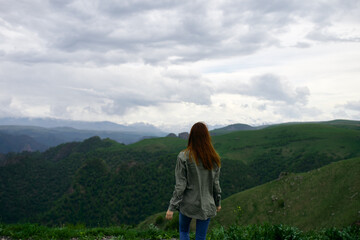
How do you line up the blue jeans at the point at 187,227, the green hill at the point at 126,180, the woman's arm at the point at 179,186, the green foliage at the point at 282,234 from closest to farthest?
1. the woman's arm at the point at 179,186
2. the blue jeans at the point at 187,227
3. the green foliage at the point at 282,234
4. the green hill at the point at 126,180

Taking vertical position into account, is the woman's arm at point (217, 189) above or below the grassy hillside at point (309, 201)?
above

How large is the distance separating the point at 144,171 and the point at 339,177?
127657mm

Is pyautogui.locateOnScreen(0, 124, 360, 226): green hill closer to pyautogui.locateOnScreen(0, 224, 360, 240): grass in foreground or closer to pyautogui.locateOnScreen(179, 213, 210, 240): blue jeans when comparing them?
pyautogui.locateOnScreen(0, 224, 360, 240): grass in foreground

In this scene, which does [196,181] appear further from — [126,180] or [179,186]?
[126,180]

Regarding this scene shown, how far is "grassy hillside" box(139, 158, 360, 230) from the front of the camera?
24.2 m

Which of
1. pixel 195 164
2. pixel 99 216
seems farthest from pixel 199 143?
pixel 99 216

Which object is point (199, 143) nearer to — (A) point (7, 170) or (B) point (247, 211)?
(B) point (247, 211)

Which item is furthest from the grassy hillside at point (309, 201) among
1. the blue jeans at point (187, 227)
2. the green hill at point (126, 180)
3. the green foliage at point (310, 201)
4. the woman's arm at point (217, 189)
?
the green hill at point (126, 180)

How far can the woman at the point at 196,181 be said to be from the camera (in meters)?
5.37

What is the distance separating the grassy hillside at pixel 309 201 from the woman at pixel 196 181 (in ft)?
53.3

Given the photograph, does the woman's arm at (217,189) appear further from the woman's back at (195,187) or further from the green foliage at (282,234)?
the green foliage at (282,234)

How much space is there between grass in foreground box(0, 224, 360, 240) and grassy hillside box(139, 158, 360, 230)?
11375mm

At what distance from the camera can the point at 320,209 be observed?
1118 inches

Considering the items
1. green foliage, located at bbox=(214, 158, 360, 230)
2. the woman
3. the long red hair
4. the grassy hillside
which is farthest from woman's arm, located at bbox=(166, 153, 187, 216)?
green foliage, located at bbox=(214, 158, 360, 230)
